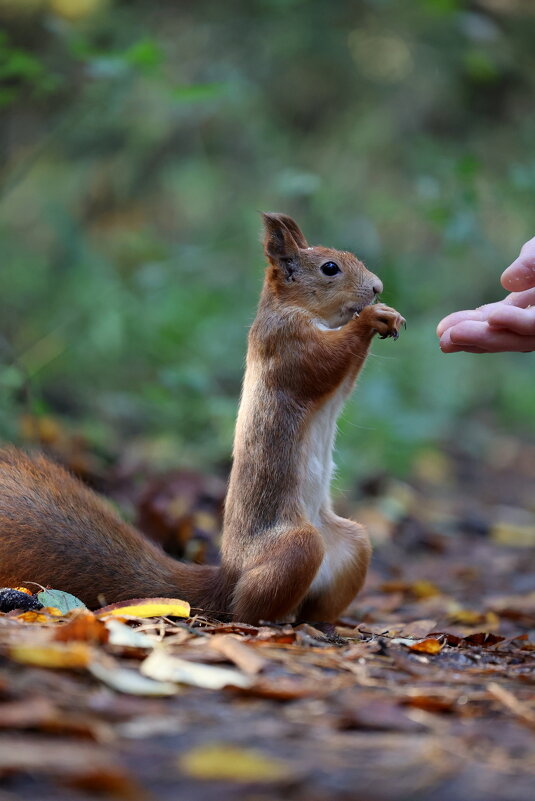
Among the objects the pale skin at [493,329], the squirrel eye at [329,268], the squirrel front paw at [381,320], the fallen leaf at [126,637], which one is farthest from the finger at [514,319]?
the fallen leaf at [126,637]

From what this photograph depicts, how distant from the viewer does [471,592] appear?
3.96 m

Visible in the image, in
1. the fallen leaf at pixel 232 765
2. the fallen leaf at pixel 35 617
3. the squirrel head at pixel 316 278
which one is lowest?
the fallen leaf at pixel 232 765

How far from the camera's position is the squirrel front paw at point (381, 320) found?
2.78m

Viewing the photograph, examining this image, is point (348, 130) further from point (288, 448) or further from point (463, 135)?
point (288, 448)

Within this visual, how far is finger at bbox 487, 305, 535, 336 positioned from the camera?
2.65 meters

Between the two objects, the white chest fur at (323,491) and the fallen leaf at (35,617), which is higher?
the white chest fur at (323,491)

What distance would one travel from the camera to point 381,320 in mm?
2803

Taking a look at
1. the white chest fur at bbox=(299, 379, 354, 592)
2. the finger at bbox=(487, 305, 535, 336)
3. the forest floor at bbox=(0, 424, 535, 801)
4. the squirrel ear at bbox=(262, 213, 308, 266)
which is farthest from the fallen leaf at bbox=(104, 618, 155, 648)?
the squirrel ear at bbox=(262, 213, 308, 266)

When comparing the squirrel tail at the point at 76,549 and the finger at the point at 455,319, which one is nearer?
the squirrel tail at the point at 76,549

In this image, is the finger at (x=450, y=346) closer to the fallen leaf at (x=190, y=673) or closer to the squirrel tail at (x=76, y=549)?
the squirrel tail at (x=76, y=549)

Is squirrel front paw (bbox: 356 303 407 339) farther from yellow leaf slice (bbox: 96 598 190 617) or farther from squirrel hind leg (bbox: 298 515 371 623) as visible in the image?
yellow leaf slice (bbox: 96 598 190 617)

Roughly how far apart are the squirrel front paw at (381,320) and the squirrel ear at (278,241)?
45 cm

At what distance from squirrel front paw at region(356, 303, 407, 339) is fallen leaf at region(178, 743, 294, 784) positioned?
169 cm

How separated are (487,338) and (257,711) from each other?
153cm
